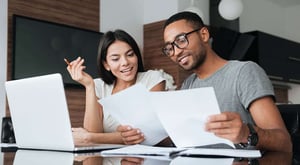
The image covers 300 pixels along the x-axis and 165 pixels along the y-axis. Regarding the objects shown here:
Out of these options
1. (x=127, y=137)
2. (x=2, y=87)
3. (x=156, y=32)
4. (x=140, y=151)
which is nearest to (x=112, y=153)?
(x=140, y=151)

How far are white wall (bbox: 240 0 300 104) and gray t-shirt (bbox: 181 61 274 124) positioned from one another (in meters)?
3.61

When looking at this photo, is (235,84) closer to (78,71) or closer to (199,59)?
(199,59)

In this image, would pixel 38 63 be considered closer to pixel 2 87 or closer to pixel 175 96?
pixel 2 87

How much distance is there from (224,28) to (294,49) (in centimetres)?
152

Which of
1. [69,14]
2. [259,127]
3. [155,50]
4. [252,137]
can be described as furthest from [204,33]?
[155,50]

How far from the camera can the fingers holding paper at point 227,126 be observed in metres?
0.87

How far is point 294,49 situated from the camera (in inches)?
199

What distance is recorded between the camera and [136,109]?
1116mm

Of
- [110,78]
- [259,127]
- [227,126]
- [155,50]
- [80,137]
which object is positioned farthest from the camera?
[155,50]

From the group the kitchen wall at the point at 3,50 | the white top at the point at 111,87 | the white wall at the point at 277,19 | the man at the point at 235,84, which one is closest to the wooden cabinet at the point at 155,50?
the white wall at the point at 277,19

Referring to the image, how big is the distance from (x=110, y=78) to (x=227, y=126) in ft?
3.24

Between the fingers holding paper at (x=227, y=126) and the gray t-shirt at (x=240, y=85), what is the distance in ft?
0.97

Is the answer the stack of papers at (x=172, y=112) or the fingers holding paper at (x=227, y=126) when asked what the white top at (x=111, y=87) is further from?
the fingers holding paper at (x=227, y=126)

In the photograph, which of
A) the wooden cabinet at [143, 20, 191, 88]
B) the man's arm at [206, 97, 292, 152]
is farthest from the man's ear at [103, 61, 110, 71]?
the wooden cabinet at [143, 20, 191, 88]
